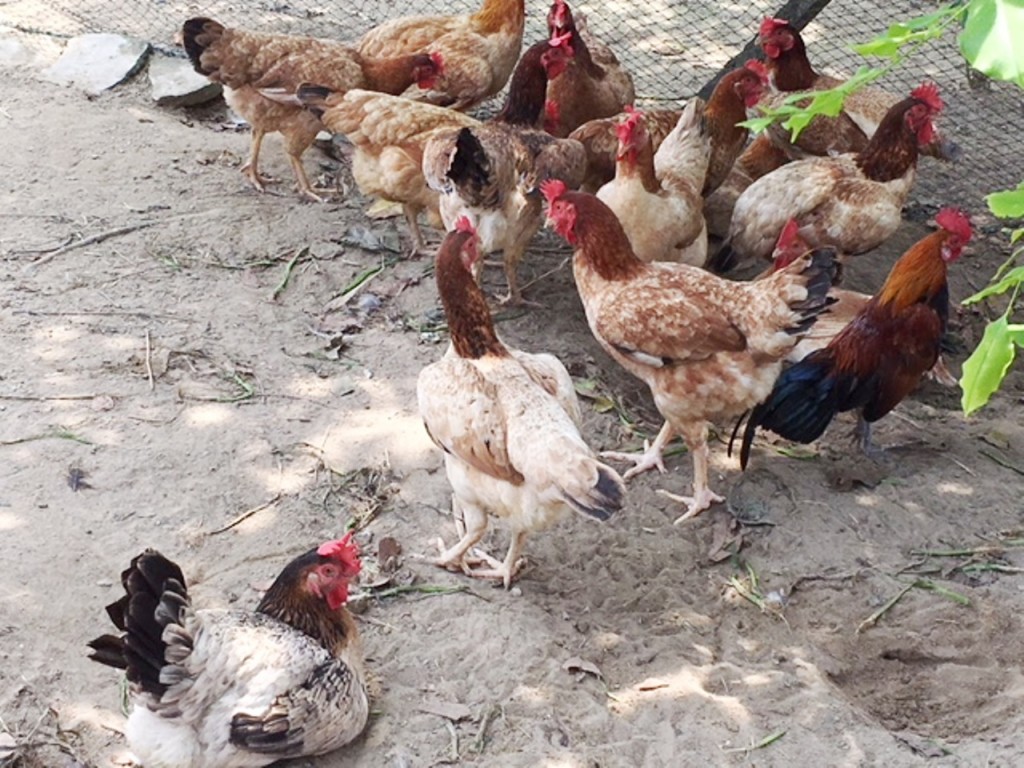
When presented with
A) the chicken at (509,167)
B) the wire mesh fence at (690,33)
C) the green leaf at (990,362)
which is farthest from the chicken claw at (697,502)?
the wire mesh fence at (690,33)

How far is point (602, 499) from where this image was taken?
3270mm

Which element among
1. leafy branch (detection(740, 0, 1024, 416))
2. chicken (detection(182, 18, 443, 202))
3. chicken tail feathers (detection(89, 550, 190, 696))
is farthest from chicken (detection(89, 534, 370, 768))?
chicken (detection(182, 18, 443, 202))

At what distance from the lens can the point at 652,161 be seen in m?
5.22

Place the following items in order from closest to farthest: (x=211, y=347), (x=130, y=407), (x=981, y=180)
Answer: (x=130, y=407), (x=211, y=347), (x=981, y=180)

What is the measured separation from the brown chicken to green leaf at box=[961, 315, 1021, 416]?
448 cm

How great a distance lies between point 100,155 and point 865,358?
451cm

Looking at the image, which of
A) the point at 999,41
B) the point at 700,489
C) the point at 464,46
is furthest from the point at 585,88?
the point at 999,41

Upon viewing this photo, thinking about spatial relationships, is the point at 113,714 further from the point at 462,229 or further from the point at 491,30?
the point at 491,30

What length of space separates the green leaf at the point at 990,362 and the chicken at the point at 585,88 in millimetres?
4768

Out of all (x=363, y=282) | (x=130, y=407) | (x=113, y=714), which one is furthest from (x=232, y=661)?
(x=363, y=282)

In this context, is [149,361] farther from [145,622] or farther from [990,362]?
[990,362]

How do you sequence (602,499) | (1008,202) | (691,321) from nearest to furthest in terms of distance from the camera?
(1008,202), (602,499), (691,321)

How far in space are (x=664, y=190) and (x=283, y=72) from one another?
7.39 feet

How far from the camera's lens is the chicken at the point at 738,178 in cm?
623
